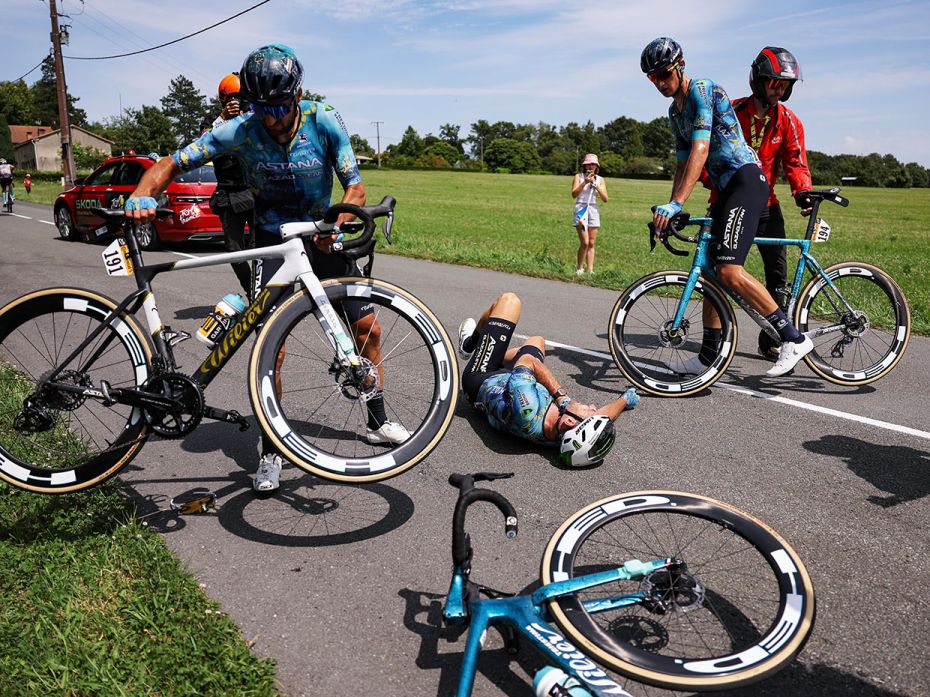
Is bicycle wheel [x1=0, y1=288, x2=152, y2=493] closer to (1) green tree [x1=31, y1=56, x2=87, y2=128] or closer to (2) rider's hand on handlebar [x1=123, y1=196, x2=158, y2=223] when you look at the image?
(2) rider's hand on handlebar [x1=123, y1=196, x2=158, y2=223]

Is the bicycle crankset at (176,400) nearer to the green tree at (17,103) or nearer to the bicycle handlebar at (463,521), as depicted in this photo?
the bicycle handlebar at (463,521)

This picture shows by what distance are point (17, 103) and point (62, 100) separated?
125 meters

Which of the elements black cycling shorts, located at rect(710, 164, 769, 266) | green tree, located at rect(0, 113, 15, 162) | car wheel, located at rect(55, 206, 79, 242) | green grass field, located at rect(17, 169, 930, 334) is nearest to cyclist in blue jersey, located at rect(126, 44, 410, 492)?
black cycling shorts, located at rect(710, 164, 769, 266)

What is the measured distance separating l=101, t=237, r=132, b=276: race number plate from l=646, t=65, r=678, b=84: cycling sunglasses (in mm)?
3869

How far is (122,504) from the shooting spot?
151 inches

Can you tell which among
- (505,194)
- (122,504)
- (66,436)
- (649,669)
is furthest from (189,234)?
(505,194)

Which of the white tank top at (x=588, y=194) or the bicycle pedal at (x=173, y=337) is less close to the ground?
the white tank top at (x=588, y=194)

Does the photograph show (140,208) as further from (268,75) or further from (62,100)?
(62,100)

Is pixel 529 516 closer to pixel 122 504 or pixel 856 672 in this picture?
pixel 856 672

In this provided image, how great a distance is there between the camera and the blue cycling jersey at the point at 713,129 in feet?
18.0

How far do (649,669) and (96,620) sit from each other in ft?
6.69

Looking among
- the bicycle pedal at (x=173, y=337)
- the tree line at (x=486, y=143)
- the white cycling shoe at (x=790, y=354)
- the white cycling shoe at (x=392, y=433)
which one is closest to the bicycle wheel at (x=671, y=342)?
the white cycling shoe at (x=790, y=354)

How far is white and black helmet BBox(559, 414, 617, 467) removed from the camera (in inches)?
159

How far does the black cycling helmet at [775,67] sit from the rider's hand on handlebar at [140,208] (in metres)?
4.87
